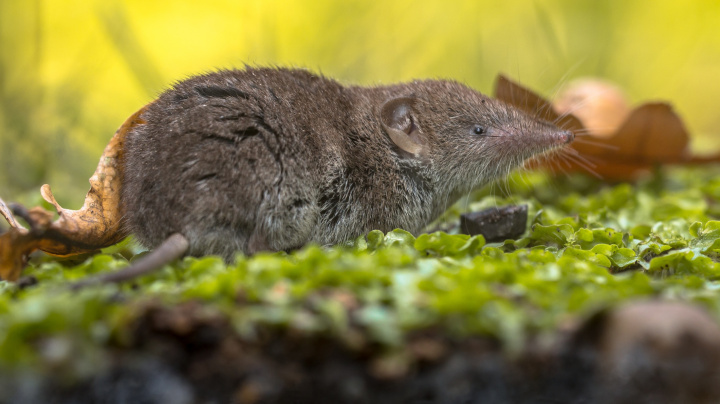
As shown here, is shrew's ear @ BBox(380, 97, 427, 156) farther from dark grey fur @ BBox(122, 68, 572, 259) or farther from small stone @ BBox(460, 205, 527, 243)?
small stone @ BBox(460, 205, 527, 243)

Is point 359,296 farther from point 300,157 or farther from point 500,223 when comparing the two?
point 500,223

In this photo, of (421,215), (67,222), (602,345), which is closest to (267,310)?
(602,345)

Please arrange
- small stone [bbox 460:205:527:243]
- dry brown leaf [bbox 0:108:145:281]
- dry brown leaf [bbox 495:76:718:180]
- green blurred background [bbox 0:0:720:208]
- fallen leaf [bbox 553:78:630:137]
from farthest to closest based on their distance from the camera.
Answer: green blurred background [bbox 0:0:720:208] < fallen leaf [bbox 553:78:630:137] < dry brown leaf [bbox 495:76:718:180] < small stone [bbox 460:205:527:243] < dry brown leaf [bbox 0:108:145:281]

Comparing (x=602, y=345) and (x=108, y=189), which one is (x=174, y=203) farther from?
(x=602, y=345)

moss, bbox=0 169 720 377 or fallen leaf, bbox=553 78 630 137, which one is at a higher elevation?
fallen leaf, bbox=553 78 630 137

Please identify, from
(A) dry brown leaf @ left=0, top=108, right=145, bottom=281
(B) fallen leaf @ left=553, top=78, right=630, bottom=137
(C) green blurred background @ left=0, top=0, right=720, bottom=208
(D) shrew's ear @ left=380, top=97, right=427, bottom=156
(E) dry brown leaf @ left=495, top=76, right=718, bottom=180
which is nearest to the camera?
(A) dry brown leaf @ left=0, top=108, right=145, bottom=281

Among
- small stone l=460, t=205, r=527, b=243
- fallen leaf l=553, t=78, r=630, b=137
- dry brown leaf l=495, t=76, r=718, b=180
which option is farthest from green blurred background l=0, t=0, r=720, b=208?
small stone l=460, t=205, r=527, b=243

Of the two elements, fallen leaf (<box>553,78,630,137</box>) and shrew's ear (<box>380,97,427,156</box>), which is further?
fallen leaf (<box>553,78,630,137</box>)

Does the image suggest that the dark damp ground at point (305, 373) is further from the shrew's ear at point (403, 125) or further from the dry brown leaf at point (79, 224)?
the shrew's ear at point (403, 125)

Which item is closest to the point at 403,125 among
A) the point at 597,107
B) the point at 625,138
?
the point at 625,138
